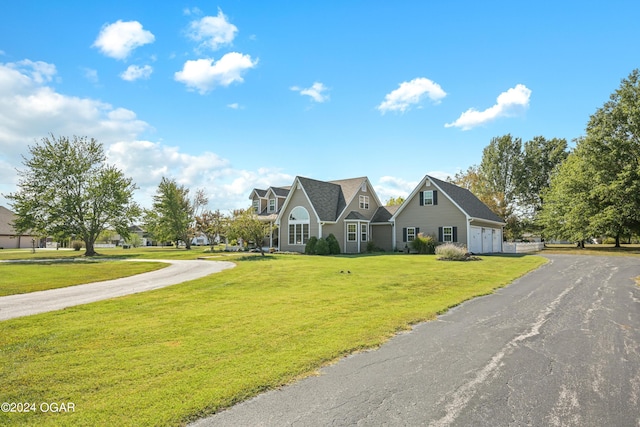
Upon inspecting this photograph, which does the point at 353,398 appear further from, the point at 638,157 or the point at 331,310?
the point at 638,157

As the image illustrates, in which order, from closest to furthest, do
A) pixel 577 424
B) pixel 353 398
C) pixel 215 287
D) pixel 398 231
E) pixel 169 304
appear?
pixel 577 424 < pixel 353 398 < pixel 169 304 < pixel 215 287 < pixel 398 231

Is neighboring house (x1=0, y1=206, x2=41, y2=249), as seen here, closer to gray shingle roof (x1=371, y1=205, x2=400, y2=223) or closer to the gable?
gray shingle roof (x1=371, y1=205, x2=400, y2=223)

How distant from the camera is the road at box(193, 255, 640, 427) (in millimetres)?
4262

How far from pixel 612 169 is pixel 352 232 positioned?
91.8ft

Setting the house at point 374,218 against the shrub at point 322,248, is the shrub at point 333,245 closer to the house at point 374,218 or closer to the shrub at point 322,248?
the shrub at point 322,248

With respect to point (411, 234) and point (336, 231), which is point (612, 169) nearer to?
point (411, 234)

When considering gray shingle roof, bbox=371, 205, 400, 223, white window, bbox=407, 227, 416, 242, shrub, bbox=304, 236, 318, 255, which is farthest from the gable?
shrub, bbox=304, 236, 318, 255

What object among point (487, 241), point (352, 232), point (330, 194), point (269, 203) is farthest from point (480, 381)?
point (269, 203)

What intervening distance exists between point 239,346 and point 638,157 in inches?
1862

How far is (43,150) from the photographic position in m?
37.2

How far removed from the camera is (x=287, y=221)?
37.0 meters

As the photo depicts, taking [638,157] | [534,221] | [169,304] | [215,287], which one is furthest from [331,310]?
[534,221]

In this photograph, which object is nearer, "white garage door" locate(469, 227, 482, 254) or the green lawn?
the green lawn

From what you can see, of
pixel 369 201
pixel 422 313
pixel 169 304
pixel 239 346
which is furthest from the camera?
pixel 369 201
